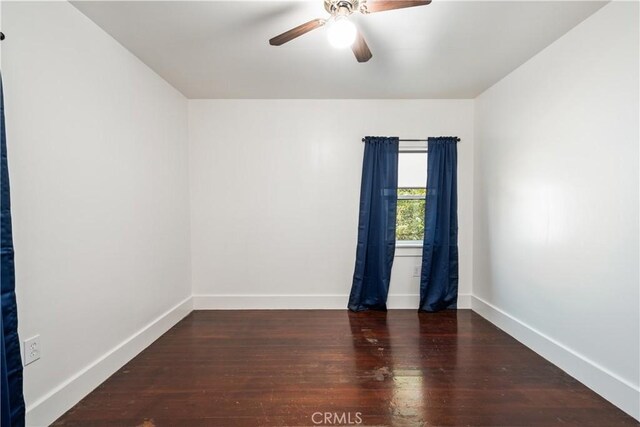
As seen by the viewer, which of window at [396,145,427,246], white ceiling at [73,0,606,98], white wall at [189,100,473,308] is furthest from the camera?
window at [396,145,427,246]

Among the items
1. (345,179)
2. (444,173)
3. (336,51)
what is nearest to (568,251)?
(444,173)

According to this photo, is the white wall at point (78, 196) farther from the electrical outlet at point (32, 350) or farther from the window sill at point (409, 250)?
the window sill at point (409, 250)

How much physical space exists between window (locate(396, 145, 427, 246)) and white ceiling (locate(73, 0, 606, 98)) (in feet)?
2.50

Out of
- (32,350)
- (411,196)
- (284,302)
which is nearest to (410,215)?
(411,196)

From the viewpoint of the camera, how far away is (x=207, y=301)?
10.6 feet

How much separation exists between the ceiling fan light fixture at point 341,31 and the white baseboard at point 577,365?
8.54 ft

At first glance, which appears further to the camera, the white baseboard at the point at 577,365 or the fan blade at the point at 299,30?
the white baseboard at the point at 577,365

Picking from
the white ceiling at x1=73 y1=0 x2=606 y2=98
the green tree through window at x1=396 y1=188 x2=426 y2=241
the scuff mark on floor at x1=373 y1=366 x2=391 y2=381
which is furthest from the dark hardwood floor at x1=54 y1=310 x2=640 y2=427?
the white ceiling at x1=73 y1=0 x2=606 y2=98

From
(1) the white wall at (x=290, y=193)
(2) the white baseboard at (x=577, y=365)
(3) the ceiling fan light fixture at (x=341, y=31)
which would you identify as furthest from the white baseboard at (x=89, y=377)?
(2) the white baseboard at (x=577, y=365)

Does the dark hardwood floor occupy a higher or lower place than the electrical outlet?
lower

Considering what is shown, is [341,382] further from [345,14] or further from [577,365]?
[345,14]

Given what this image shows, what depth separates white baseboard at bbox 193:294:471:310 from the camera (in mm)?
3230

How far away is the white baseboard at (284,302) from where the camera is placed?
323 cm

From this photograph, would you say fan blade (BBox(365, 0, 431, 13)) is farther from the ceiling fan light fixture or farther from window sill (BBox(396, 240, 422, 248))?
window sill (BBox(396, 240, 422, 248))
